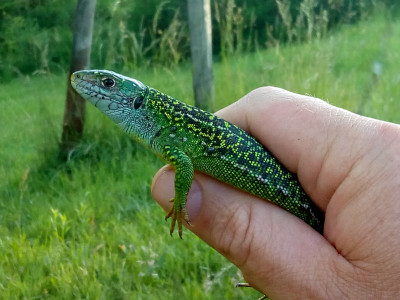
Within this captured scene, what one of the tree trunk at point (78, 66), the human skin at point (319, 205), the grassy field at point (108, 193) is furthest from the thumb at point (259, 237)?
the tree trunk at point (78, 66)

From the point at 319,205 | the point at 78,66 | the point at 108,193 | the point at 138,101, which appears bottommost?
the point at 108,193

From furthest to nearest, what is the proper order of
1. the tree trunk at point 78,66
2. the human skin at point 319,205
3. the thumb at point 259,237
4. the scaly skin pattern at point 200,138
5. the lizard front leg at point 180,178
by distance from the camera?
the tree trunk at point 78,66, the scaly skin pattern at point 200,138, the lizard front leg at point 180,178, the thumb at point 259,237, the human skin at point 319,205

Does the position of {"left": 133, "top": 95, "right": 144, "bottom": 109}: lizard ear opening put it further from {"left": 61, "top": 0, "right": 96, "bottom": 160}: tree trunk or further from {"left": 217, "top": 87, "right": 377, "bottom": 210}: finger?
{"left": 61, "top": 0, "right": 96, "bottom": 160}: tree trunk

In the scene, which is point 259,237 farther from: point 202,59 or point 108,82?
point 202,59

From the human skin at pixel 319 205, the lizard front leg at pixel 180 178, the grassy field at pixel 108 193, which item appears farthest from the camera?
the grassy field at pixel 108 193

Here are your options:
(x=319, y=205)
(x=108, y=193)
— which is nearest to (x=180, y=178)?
(x=319, y=205)

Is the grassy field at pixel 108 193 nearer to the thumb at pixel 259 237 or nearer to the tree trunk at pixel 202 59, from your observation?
the tree trunk at pixel 202 59

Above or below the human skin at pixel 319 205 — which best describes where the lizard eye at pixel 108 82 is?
above

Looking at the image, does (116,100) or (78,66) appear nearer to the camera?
(116,100)
